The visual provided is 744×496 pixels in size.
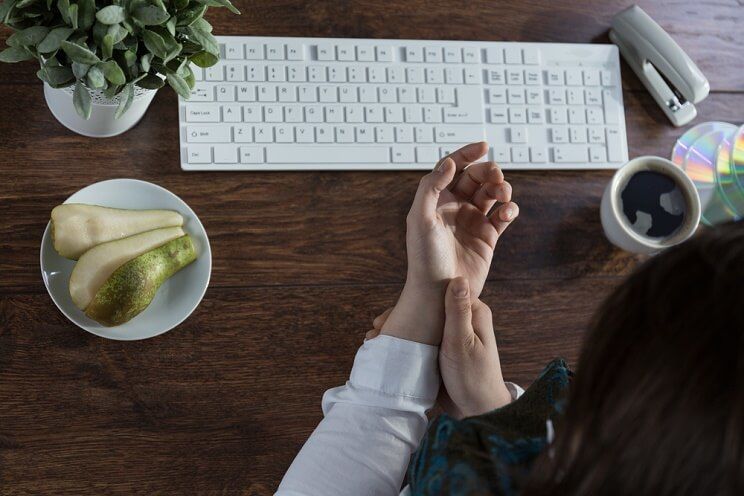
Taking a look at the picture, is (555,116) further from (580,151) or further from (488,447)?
(488,447)

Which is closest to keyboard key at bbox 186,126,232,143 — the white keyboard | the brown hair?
the white keyboard

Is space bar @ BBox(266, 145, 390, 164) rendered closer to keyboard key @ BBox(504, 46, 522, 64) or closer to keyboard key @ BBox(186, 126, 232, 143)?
keyboard key @ BBox(186, 126, 232, 143)

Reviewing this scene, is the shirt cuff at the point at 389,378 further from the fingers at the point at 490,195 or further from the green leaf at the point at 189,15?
the green leaf at the point at 189,15

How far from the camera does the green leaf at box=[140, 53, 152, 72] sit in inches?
25.5

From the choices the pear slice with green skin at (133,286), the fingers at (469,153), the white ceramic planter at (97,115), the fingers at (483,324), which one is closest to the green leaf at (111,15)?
the white ceramic planter at (97,115)

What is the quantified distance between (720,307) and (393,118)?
44 centimetres

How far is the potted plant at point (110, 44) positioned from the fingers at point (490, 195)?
11.6 inches

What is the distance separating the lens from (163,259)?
2.38 feet

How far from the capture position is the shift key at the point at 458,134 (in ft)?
2.72

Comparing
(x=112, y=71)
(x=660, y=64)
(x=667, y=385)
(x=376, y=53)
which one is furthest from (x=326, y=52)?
(x=667, y=385)

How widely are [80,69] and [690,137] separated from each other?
2.09 ft

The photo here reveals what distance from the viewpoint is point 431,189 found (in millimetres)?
755

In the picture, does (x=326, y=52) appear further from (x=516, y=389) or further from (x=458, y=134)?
(x=516, y=389)

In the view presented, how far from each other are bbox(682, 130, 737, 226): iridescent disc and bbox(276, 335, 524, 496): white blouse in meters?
0.35
